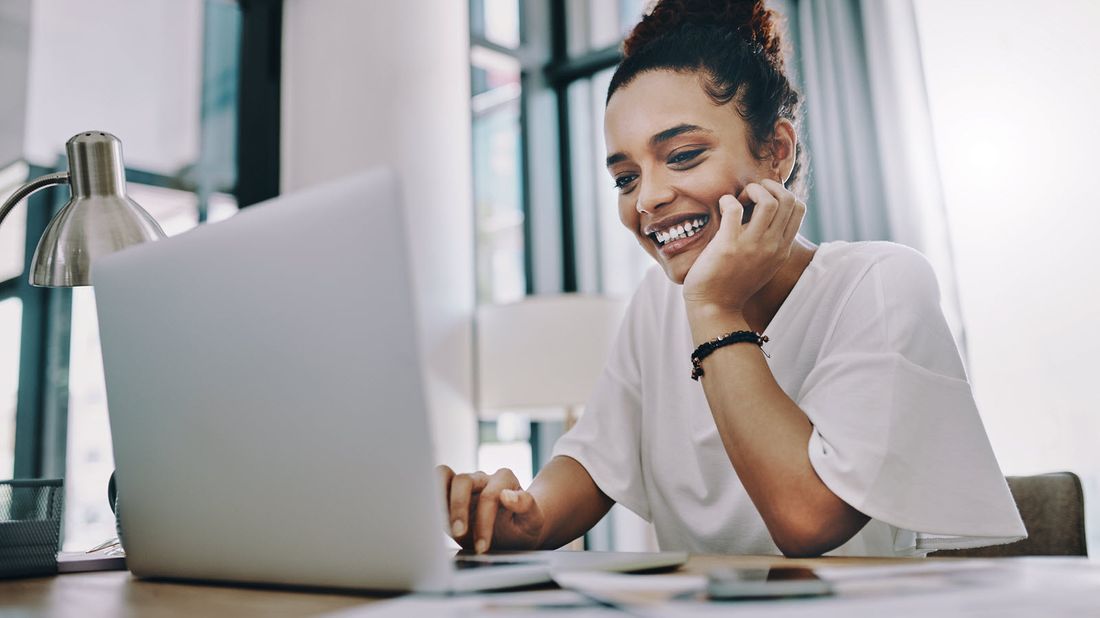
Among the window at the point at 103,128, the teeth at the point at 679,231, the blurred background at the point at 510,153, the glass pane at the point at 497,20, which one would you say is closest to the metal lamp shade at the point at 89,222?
the teeth at the point at 679,231

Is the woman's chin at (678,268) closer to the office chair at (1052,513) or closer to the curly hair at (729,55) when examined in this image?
the curly hair at (729,55)

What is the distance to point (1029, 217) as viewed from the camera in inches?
107

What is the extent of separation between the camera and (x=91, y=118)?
3121 millimetres

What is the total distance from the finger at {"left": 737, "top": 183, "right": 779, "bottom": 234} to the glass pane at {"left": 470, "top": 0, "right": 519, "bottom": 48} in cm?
309

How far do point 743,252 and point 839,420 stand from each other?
0.87 feet

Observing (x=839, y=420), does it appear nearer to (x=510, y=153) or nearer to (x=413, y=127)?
(x=413, y=127)

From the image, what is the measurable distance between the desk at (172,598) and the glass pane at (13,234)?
2.45m

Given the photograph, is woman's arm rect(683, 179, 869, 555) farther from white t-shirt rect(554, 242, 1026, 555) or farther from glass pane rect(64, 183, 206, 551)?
glass pane rect(64, 183, 206, 551)

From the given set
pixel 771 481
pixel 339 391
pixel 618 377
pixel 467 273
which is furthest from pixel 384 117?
pixel 339 391

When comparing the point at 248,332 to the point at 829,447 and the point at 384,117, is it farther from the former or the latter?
the point at 384,117

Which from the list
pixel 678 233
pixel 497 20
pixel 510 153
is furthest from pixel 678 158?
pixel 497 20

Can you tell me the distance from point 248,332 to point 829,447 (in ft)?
1.90

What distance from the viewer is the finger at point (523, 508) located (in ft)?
3.24

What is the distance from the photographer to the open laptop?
0.50 m
